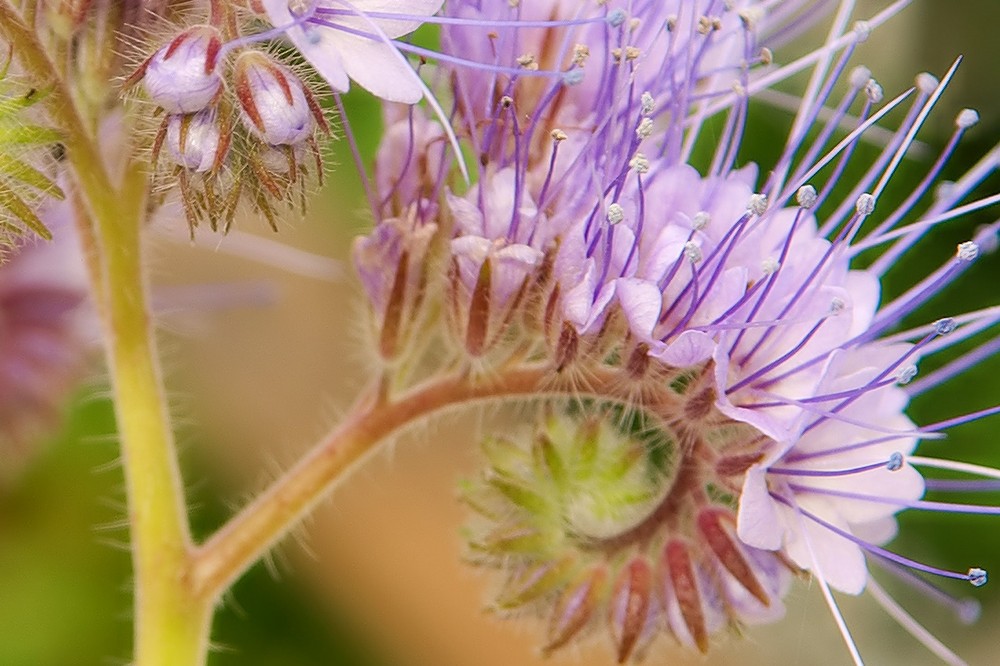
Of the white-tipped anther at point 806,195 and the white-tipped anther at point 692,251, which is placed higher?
the white-tipped anther at point 806,195

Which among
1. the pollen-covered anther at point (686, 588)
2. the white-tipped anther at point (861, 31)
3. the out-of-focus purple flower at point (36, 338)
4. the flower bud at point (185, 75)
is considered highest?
the white-tipped anther at point (861, 31)

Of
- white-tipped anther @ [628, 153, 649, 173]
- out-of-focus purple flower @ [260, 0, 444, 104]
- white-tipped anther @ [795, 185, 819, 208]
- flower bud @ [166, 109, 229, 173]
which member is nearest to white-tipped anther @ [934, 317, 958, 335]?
white-tipped anther @ [795, 185, 819, 208]

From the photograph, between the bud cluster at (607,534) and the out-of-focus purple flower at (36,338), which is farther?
the out-of-focus purple flower at (36,338)

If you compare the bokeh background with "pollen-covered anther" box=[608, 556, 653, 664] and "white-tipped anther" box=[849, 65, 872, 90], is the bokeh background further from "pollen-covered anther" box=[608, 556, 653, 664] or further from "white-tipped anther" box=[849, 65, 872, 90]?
"white-tipped anther" box=[849, 65, 872, 90]

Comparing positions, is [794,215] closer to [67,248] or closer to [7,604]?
[67,248]

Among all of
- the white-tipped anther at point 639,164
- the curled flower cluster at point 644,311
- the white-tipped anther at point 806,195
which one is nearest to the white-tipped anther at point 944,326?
the curled flower cluster at point 644,311

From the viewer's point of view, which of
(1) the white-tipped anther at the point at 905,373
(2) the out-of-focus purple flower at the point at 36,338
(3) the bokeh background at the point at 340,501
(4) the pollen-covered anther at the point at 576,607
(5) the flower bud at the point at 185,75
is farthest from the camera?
(3) the bokeh background at the point at 340,501

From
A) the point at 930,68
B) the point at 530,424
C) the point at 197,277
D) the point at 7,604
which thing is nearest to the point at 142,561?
the point at 530,424

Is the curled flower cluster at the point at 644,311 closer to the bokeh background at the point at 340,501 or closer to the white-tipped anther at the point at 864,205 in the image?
the white-tipped anther at the point at 864,205
